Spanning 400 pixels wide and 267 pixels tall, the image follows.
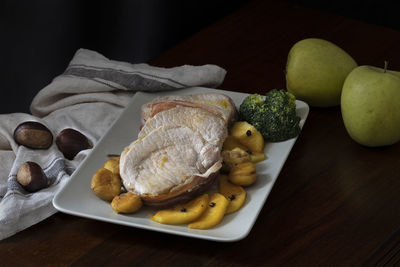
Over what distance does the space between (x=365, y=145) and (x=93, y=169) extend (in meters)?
0.83

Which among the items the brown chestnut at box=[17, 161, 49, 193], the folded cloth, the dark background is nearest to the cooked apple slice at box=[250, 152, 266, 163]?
the folded cloth

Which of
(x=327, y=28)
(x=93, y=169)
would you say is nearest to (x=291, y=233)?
(x=93, y=169)

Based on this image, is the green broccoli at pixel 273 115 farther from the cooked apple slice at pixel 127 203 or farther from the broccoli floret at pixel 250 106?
the cooked apple slice at pixel 127 203

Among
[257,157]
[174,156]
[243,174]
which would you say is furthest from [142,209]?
[257,157]

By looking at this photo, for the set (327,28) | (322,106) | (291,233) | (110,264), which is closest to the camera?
(110,264)

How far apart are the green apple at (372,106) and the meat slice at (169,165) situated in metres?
0.48

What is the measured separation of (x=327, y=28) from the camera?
293 centimetres

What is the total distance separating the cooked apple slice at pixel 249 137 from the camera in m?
2.07

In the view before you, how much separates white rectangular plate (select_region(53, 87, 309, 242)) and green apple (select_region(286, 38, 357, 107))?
79 millimetres

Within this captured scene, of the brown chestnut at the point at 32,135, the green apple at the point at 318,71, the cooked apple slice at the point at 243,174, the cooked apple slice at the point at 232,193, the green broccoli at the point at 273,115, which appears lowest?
the brown chestnut at the point at 32,135

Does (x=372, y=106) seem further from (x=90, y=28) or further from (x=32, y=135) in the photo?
(x=90, y=28)

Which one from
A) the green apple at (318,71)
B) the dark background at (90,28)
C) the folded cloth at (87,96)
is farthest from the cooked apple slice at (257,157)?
the dark background at (90,28)

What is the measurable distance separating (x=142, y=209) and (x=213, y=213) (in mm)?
189

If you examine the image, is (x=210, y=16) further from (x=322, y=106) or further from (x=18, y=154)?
(x=18, y=154)
